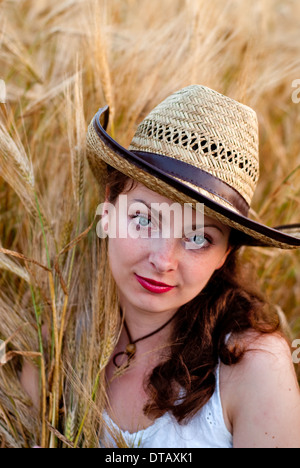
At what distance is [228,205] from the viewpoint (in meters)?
1.19

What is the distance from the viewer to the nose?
47.4 inches

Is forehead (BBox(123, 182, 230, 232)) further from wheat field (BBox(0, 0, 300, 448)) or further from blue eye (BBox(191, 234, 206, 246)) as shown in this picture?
wheat field (BBox(0, 0, 300, 448))

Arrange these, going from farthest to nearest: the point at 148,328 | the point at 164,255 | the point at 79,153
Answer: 1. the point at 148,328
2. the point at 79,153
3. the point at 164,255

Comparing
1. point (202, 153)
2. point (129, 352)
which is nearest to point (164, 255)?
point (202, 153)

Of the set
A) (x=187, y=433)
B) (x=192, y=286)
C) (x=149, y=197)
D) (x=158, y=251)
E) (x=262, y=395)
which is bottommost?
(x=187, y=433)

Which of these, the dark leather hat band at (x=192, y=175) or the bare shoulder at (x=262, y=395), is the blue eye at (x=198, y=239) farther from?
the bare shoulder at (x=262, y=395)

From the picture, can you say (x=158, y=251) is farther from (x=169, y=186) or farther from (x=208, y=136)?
(x=208, y=136)

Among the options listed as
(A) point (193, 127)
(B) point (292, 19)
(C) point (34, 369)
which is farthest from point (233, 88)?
(B) point (292, 19)

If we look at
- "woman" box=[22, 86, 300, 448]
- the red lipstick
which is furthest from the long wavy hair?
the red lipstick

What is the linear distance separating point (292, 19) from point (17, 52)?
6.44 ft

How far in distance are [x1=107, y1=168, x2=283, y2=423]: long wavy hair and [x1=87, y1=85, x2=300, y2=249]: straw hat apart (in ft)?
0.48

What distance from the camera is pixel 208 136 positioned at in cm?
119

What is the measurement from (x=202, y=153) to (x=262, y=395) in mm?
660

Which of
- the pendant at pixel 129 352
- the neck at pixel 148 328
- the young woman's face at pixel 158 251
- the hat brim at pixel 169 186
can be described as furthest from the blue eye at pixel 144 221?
the pendant at pixel 129 352
